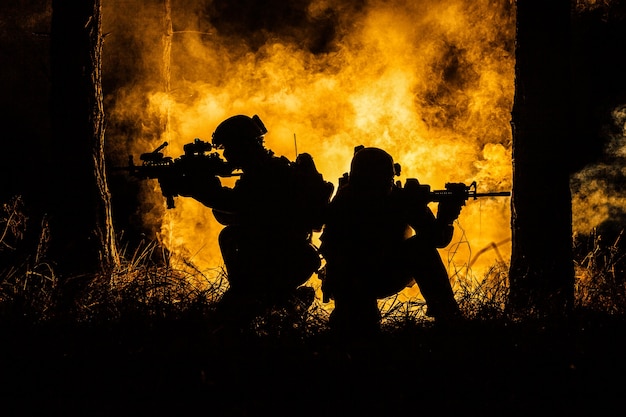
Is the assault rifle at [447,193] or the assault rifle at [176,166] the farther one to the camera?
the assault rifle at [176,166]

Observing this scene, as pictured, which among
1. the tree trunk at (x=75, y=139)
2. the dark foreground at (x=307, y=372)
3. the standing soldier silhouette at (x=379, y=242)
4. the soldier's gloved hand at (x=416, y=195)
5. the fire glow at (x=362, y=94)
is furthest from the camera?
the fire glow at (x=362, y=94)

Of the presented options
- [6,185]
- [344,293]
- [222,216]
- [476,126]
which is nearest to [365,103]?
[476,126]

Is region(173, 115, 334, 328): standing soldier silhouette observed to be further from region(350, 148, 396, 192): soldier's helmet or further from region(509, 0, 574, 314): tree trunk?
region(509, 0, 574, 314): tree trunk

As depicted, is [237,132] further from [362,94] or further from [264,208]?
[362,94]

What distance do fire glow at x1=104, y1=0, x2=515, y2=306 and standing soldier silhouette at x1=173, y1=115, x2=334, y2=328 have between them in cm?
381

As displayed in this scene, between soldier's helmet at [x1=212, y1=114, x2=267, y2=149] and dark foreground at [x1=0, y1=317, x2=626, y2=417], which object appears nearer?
dark foreground at [x1=0, y1=317, x2=626, y2=417]

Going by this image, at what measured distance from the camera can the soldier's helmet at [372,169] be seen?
4.40 metres

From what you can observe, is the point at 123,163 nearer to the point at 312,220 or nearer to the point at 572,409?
the point at 312,220

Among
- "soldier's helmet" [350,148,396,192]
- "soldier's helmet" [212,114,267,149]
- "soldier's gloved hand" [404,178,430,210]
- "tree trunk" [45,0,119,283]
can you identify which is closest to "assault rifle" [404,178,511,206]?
"soldier's gloved hand" [404,178,430,210]

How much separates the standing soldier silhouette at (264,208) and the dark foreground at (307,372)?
0.70 meters

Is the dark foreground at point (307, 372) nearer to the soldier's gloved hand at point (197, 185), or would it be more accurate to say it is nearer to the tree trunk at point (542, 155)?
the tree trunk at point (542, 155)

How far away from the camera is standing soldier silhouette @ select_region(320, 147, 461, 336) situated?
14.4 feet

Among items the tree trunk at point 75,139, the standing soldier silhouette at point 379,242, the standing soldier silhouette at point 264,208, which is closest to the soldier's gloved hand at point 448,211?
the standing soldier silhouette at point 379,242

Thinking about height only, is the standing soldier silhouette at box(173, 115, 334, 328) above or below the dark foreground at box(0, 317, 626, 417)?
above
